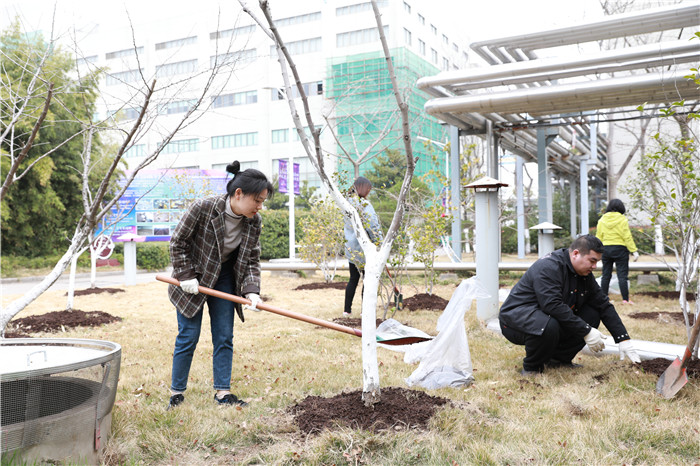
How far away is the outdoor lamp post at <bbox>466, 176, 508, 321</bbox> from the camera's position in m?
5.67

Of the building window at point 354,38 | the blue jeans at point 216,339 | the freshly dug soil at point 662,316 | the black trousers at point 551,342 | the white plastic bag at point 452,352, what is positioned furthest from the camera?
the building window at point 354,38

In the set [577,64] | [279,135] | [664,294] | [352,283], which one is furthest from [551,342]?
[279,135]

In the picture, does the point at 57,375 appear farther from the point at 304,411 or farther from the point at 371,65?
the point at 371,65

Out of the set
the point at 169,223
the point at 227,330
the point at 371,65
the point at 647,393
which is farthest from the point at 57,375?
the point at 371,65

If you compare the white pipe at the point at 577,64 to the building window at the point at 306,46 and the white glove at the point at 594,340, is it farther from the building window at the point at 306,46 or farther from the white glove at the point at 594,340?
the building window at the point at 306,46

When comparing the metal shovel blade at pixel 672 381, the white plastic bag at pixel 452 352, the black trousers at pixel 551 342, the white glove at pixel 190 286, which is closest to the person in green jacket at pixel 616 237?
the black trousers at pixel 551 342

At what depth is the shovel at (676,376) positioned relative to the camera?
307cm

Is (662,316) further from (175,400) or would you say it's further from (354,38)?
(354,38)

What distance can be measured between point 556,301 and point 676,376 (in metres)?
0.80

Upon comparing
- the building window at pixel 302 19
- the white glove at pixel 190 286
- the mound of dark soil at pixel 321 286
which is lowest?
the mound of dark soil at pixel 321 286

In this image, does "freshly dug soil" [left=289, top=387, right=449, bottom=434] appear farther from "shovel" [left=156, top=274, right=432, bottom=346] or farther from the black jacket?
the black jacket

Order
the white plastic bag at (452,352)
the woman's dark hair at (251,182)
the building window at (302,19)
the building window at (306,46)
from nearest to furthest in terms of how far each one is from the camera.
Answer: the woman's dark hair at (251,182), the white plastic bag at (452,352), the building window at (302,19), the building window at (306,46)

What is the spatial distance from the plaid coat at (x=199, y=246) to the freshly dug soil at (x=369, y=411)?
2.92 ft

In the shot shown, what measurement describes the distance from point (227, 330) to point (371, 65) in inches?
1246
